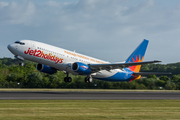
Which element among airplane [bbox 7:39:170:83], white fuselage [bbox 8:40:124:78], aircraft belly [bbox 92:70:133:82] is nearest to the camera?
white fuselage [bbox 8:40:124:78]

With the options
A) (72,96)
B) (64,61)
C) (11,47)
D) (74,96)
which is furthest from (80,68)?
(11,47)

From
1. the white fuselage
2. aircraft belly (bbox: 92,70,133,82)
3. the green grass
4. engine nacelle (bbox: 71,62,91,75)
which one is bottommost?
the green grass

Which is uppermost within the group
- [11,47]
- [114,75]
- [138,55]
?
[138,55]

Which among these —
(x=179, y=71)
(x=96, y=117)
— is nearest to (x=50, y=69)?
(x=96, y=117)

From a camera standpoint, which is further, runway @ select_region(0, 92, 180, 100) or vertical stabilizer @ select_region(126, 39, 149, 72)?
vertical stabilizer @ select_region(126, 39, 149, 72)

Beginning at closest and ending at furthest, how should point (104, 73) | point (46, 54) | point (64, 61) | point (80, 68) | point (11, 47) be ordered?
point (11, 47), point (46, 54), point (64, 61), point (80, 68), point (104, 73)

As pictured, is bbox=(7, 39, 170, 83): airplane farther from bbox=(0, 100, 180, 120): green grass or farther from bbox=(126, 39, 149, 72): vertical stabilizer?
bbox=(0, 100, 180, 120): green grass

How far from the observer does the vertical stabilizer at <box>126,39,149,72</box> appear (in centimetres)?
5869

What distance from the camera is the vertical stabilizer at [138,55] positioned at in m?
58.7

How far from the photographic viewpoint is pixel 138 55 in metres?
60.5

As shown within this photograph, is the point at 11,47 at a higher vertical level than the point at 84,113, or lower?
higher

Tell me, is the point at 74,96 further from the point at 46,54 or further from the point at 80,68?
the point at 46,54

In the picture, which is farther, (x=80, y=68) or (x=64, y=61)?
(x=80, y=68)

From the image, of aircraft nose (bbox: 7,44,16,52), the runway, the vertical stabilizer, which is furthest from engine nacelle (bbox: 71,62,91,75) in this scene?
the vertical stabilizer
